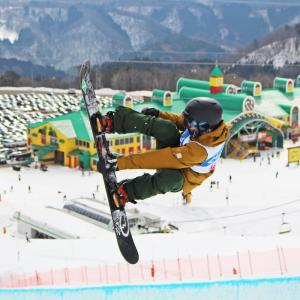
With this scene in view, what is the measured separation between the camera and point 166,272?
10.7 m

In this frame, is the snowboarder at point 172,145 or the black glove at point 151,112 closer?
the snowboarder at point 172,145

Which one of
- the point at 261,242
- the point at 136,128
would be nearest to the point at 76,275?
the point at 261,242

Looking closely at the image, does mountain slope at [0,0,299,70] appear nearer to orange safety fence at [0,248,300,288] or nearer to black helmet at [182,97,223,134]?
orange safety fence at [0,248,300,288]

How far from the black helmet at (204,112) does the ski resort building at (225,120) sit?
856 inches

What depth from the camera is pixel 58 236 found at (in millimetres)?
15773

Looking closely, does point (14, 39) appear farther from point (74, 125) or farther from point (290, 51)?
point (74, 125)

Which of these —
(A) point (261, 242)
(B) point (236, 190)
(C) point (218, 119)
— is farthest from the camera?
(B) point (236, 190)

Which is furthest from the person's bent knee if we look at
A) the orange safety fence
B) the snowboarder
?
the orange safety fence

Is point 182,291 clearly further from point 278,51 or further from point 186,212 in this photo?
point 278,51

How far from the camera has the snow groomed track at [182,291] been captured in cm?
925

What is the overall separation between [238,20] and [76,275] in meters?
181

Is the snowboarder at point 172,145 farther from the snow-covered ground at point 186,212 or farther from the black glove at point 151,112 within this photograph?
the snow-covered ground at point 186,212

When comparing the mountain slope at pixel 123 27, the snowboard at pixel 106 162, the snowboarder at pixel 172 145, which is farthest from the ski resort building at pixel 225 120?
the mountain slope at pixel 123 27

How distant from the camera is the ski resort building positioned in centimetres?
2814
